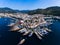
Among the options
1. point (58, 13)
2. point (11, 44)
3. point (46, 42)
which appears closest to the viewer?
point (11, 44)

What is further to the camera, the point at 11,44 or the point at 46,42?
the point at 46,42

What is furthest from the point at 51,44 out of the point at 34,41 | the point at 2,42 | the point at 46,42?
the point at 2,42

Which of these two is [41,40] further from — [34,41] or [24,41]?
[24,41]

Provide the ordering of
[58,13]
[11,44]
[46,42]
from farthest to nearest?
[58,13] < [46,42] < [11,44]

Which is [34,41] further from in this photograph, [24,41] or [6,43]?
[6,43]

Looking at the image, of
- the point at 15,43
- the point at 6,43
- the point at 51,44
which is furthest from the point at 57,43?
the point at 6,43

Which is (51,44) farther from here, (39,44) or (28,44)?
(28,44)

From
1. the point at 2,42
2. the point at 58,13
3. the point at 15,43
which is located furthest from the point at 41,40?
the point at 58,13
